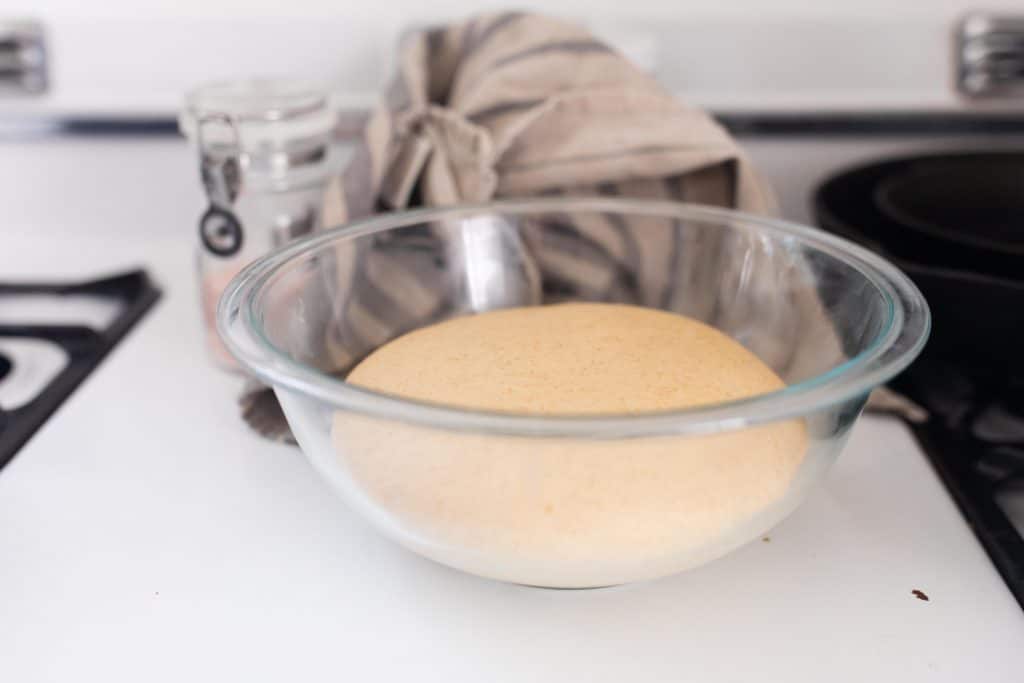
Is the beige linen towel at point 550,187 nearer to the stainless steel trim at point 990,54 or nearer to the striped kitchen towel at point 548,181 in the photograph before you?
the striped kitchen towel at point 548,181

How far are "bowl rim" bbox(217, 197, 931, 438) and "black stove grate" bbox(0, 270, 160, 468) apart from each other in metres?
0.17

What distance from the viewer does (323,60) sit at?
2.15 feet

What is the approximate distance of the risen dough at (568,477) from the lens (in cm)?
30

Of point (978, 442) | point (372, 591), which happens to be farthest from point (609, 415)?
point (978, 442)

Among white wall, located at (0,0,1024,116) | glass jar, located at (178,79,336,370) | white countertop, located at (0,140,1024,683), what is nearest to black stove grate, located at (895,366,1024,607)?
white countertop, located at (0,140,1024,683)

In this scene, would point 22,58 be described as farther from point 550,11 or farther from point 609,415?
point 609,415

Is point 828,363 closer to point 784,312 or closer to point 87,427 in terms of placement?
point 784,312

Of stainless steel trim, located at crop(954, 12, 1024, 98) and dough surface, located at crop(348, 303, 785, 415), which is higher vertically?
stainless steel trim, located at crop(954, 12, 1024, 98)

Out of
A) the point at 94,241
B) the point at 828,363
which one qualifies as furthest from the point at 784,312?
the point at 94,241

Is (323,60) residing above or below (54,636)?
above

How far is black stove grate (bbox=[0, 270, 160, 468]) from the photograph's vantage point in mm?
469

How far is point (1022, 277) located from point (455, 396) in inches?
11.7

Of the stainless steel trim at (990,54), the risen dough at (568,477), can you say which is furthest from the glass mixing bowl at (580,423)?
the stainless steel trim at (990,54)

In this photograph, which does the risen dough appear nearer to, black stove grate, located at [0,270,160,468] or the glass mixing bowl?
the glass mixing bowl
